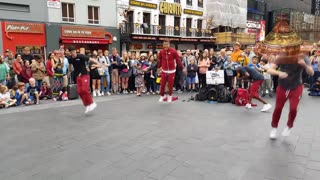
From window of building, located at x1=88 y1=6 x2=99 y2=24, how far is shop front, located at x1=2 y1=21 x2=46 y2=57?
14.0ft

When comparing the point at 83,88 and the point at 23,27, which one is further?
the point at 23,27

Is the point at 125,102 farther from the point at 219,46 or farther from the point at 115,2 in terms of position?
the point at 219,46

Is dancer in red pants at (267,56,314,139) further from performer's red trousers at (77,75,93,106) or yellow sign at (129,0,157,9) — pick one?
yellow sign at (129,0,157,9)

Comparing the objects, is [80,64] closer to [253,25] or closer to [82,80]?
[82,80]

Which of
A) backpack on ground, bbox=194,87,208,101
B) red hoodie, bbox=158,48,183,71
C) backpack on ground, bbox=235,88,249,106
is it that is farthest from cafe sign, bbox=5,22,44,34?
backpack on ground, bbox=235,88,249,106

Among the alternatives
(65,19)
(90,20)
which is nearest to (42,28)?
(65,19)

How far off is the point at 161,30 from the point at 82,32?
8781 millimetres

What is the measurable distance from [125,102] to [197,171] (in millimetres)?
5831

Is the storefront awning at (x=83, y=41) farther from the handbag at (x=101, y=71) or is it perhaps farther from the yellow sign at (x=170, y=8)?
the handbag at (x=101, y=71)

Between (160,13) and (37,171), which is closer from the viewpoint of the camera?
(37,171)

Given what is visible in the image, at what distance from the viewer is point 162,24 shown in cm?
2989

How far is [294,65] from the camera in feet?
15.9

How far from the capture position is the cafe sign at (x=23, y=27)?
19.2 metres

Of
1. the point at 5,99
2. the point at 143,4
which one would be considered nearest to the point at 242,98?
the point at 5,99
